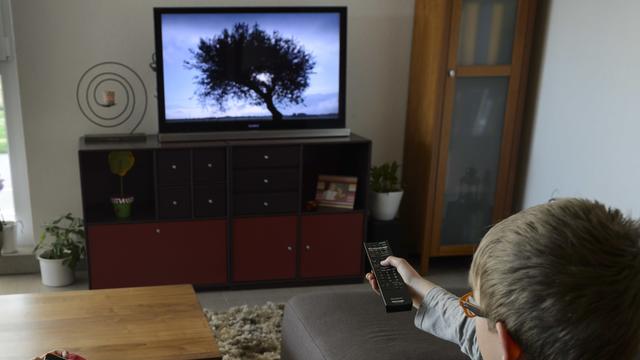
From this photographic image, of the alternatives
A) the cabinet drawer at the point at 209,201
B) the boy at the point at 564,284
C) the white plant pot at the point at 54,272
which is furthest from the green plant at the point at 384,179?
the boy at the point at 564,284

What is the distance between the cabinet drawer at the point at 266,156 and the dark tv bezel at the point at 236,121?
0.57 ft

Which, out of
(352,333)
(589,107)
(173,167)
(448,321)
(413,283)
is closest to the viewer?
(448,321)

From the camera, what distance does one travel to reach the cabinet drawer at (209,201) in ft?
10.4

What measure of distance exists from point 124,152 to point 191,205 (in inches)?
16.3

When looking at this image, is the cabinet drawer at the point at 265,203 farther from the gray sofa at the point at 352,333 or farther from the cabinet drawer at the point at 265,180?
the gray sofa at the point at 352,333

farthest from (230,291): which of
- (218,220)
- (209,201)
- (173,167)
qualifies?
(173,167)

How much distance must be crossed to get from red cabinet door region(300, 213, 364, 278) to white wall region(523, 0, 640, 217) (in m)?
1.01

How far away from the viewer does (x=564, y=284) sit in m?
0.83

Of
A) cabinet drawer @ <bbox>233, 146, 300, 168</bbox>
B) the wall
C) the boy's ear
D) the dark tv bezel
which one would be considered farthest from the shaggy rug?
the boy's ear

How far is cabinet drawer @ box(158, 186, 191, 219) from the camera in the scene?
312 centimetres

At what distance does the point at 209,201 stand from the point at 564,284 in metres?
2.50

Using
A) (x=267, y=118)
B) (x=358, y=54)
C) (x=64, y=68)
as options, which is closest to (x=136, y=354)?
(x=267, y=118)

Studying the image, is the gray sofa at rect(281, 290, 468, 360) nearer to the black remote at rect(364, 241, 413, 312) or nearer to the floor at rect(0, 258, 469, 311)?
the black remote at rect(364, 241, 413, 312)

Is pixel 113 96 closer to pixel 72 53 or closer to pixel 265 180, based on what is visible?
pixel 72 53
